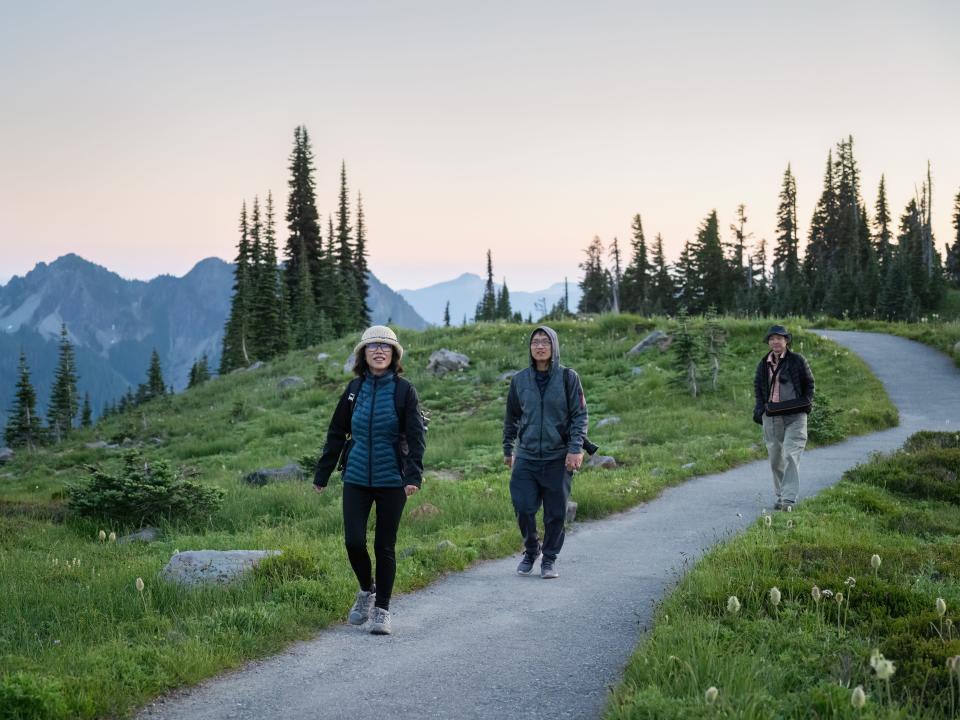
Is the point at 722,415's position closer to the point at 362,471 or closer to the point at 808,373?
the point at 808,373

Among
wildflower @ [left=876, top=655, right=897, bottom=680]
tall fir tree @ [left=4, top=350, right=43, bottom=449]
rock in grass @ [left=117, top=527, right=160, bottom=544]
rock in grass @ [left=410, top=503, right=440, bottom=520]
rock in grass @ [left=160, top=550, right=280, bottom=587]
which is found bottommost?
tall fir tree @ [left=4, top=350, right=43, bottom=449]

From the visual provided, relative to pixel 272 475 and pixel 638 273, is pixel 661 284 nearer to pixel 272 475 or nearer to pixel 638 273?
A: pixel 638 273

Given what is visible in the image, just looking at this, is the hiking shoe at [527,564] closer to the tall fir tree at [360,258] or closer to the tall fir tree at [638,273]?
the tall fir tree at [360,258]

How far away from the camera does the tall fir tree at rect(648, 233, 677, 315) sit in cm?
8250

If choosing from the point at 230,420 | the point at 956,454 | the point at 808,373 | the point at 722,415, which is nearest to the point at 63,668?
the point at 808,373

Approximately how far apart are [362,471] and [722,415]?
14.4 metres

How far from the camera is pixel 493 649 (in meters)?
5.58

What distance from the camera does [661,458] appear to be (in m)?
14.6

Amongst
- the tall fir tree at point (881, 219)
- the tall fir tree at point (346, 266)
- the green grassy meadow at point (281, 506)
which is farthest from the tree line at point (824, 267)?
the green grassy meadow at point (281, 506)

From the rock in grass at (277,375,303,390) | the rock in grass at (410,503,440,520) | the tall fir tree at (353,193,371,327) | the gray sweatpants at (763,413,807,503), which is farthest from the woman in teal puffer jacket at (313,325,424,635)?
the tall fir tree at (353,193,371,327)

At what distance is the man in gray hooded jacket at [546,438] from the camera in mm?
7660

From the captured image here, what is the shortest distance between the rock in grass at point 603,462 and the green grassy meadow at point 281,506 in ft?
1.04

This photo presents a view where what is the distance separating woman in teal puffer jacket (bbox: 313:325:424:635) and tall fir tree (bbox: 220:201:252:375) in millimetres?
52483

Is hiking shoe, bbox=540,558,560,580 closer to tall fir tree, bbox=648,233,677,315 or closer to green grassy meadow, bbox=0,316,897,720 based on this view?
green grassy meadow, bbox=0,316,897,720
